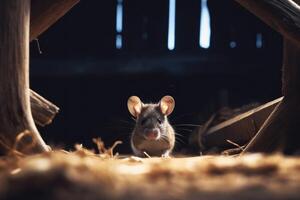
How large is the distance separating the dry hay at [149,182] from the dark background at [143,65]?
6116 millimetres

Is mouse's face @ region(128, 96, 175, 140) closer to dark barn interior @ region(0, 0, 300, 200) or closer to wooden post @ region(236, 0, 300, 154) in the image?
dark barn interior @ region(0, 0, 300, 200)

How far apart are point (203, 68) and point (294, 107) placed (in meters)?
4.56

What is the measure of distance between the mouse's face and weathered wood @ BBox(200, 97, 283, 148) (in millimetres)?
733

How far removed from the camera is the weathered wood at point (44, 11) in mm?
4055

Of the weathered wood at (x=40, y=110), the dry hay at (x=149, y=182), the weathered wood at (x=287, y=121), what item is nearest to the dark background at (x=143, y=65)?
the weathered wood at (x=40, y=110)

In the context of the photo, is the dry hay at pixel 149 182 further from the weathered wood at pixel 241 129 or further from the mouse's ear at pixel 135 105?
the mouse's ear at pixel 135 105

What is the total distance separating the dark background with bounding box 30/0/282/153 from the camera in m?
8.56

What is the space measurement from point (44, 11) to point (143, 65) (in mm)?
4484

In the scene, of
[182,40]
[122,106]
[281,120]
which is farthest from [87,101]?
[281,120]

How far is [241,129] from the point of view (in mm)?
6297

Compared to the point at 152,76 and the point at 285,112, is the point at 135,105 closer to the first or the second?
the point at 152,76

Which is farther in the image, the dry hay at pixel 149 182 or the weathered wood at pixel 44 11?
the weathered wood at pixel 44 11

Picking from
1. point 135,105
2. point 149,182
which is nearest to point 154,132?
point 135,105

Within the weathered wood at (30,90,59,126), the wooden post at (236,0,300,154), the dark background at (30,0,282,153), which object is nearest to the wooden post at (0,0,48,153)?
the weathered wood at (30,90,59,126)
